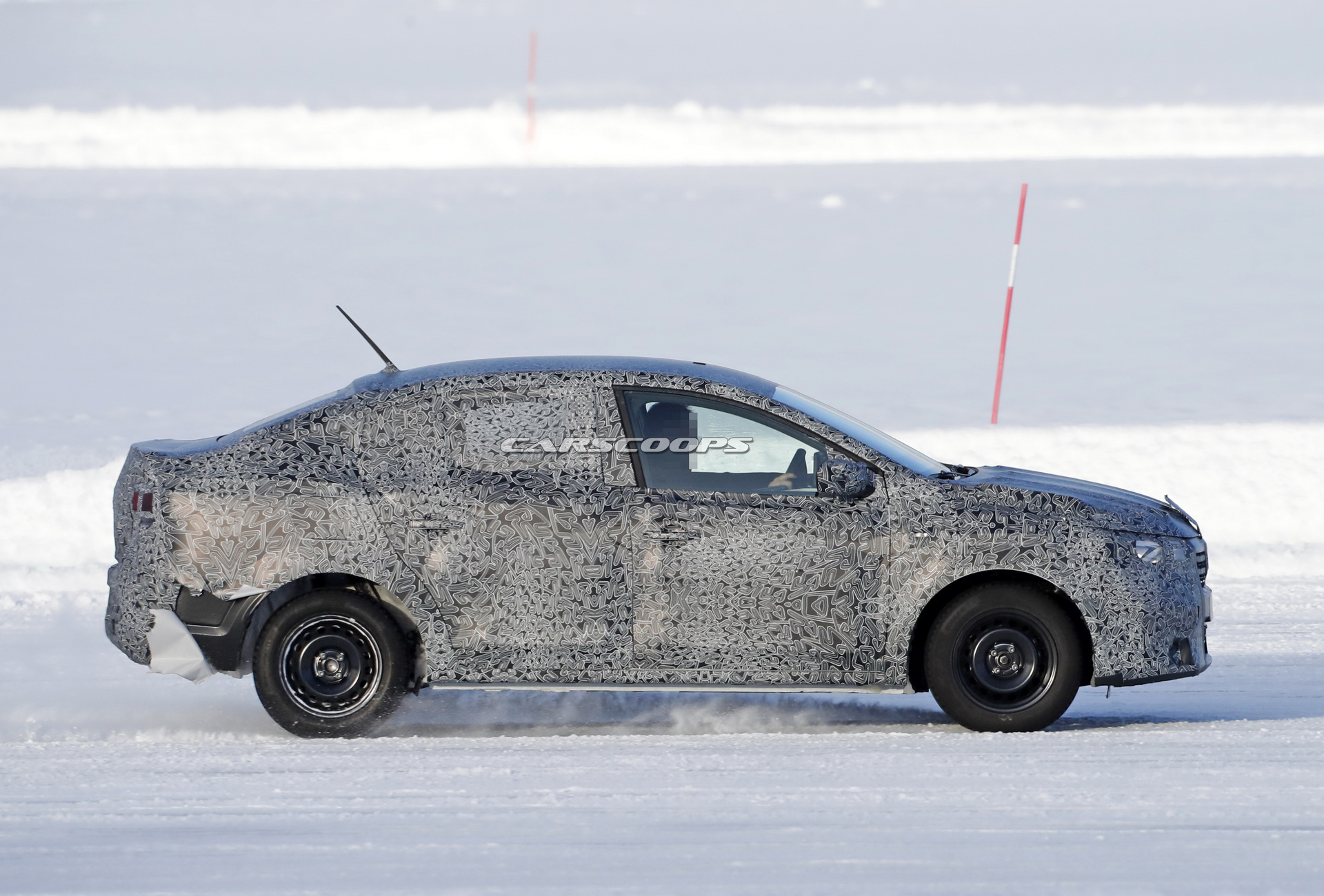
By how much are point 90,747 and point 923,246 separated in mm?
15757

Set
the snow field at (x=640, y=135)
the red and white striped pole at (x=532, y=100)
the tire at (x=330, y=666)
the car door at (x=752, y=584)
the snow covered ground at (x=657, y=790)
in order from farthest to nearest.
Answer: the red and white striped pole at (x=532, y=100) < the snow field at (x=640, y=135) < the tire at (x=330, y=666) < the car door at (x=752, y=584) < the snow covered ground at (x=657, y=790)

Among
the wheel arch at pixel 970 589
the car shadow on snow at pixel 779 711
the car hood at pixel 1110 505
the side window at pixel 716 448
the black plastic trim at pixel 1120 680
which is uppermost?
the side window at pixel 716 448

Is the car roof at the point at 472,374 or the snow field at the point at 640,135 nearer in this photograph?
the car roof at the point at 472,374

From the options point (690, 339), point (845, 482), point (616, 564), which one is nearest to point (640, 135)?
point (690, 339)

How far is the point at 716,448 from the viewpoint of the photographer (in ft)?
22.6

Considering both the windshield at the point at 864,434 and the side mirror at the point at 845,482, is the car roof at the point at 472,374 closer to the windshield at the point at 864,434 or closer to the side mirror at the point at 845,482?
the windshield at the point at 864,434

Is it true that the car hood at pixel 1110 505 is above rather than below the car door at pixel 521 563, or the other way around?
above

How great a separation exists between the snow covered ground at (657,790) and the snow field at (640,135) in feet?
62.2

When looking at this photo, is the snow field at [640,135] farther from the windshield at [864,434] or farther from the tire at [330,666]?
the tire at [330,666]

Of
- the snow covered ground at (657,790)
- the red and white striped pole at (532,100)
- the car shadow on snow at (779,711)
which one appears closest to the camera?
the snow covered ground at (657,790)

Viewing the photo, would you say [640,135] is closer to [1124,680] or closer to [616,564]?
[616,564]

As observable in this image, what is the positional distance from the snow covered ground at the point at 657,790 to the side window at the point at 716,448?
109cm

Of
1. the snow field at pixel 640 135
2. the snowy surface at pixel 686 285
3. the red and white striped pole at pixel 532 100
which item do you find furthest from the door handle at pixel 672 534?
the red and white striped pole at pixel 532 100

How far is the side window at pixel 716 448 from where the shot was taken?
6824 mm
